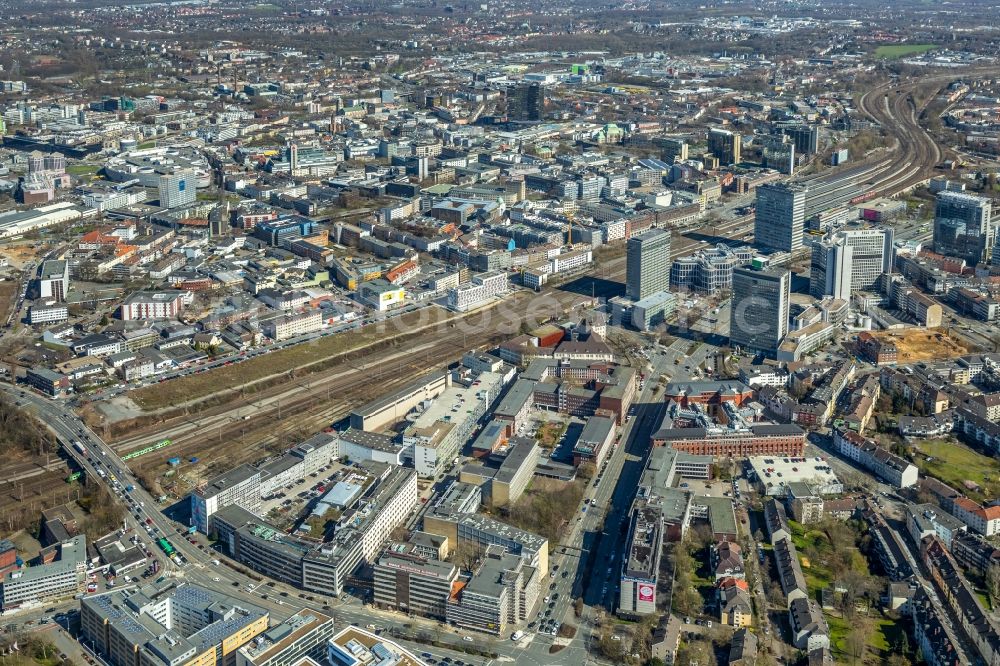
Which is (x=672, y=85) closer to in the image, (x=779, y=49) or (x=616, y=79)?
(x=616, y=79)

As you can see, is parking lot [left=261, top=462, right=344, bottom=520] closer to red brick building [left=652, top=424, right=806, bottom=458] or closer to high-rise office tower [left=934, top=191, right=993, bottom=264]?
red brick building [left=652, top=424, right=806, bottom=458]

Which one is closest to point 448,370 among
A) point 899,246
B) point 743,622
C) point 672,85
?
point 743,622

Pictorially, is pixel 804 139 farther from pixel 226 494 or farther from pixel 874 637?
pixel 226 494

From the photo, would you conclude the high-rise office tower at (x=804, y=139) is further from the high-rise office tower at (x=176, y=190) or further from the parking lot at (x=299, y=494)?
the parking lot at (x=299, y=494)

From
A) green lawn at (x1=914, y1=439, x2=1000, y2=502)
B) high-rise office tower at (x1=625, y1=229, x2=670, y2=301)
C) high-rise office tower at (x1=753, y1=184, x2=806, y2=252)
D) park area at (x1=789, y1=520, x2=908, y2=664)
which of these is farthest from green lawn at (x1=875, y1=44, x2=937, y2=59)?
park area at (x1=789, y1=520, x2=908, y2=664)

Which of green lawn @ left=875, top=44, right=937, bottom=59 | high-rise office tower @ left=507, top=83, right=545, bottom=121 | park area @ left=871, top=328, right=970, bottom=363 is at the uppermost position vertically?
green lawn @ left=875, top=44, right=937, bottom=59

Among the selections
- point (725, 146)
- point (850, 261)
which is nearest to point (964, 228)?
point (850, 261)
